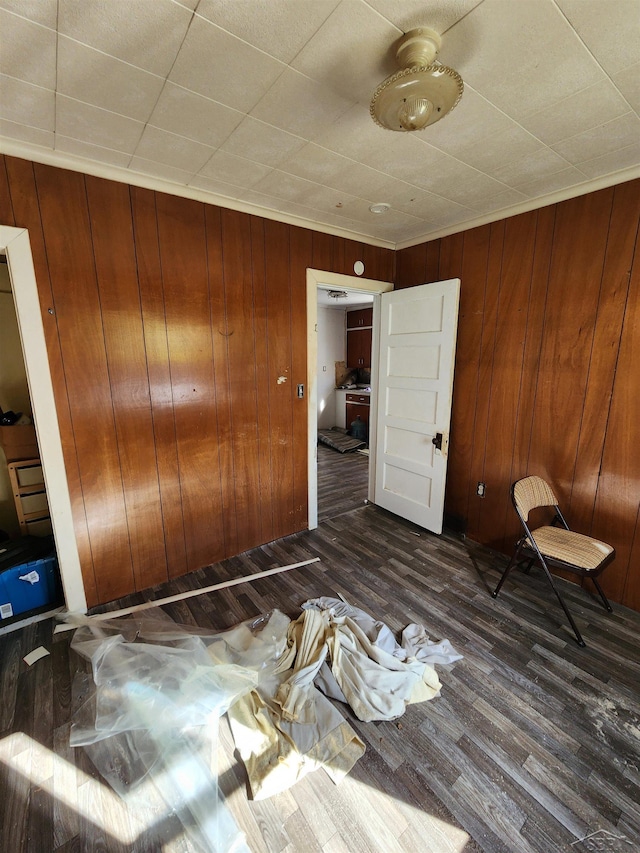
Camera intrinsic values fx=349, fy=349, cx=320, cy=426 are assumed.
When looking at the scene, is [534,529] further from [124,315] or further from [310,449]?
[124,315]

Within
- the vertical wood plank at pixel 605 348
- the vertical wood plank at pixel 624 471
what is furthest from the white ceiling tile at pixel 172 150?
the vertical wood plank at pixel 624 471

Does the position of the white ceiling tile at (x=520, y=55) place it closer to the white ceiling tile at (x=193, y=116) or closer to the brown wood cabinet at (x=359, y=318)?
the white ceiling tile at (x=193, y=116)

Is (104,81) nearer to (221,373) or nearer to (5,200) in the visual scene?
(5,200)

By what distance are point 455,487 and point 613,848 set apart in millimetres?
2148

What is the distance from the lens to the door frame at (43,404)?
1772 millimetres

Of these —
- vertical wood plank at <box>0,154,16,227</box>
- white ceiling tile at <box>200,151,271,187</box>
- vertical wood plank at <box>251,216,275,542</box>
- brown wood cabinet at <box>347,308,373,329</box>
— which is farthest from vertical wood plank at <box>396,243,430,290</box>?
brown wood cabinet at <box>347,308,373,329</box>

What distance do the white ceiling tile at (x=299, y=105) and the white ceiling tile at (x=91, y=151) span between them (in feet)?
2.75

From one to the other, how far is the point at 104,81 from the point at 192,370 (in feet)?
4.60

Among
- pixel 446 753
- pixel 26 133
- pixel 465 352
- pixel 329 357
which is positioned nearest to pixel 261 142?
pixel 26 133

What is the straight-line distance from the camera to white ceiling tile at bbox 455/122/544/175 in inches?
64.7

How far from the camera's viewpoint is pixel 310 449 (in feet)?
10.1

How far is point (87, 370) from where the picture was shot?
6.62 feet

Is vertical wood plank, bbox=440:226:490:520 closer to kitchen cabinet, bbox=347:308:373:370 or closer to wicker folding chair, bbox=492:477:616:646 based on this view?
wicker folding chair, bbox=492:477:616:646

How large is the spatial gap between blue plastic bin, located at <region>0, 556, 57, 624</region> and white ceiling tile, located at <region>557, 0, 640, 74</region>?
3.34 metres
